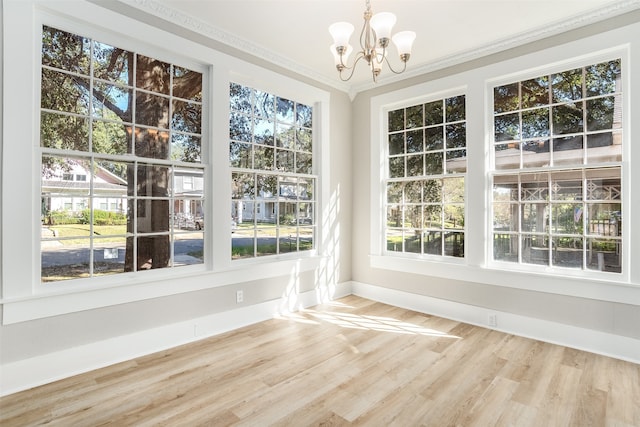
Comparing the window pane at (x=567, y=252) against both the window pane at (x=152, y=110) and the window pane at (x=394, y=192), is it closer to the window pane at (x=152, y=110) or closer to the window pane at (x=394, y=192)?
the window pane at (x=394, y=192)

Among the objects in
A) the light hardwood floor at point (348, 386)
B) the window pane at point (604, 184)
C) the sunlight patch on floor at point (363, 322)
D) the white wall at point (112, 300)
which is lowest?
the light hardwood floor at point (348, 386)

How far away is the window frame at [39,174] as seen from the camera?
2.21m

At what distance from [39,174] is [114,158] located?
50 cm

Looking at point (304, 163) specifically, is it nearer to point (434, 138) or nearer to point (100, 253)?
point (434, 138)

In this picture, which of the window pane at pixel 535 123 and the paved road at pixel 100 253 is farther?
the window pane at pixel 535 123

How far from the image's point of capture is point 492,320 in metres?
3.45

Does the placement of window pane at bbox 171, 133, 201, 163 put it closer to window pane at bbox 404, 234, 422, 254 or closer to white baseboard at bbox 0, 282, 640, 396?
white baseboard at bbox 0, 282, 640, 396

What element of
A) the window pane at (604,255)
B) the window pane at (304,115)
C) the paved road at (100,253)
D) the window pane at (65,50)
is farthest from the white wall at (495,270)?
the window pane at (65,50)

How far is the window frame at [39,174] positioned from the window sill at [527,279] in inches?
71.0

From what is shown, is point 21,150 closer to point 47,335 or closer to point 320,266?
point 47,335

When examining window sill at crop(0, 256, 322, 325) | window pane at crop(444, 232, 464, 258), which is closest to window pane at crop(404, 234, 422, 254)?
window pane at crop(444, 232, 464, 258)

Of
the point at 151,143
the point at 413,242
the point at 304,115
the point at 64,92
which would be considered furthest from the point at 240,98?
the point at 413,242

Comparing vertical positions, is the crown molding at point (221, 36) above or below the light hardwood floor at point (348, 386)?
above

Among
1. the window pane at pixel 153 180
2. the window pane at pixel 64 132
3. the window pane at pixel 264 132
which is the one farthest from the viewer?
the window pane at pixel 264 132
